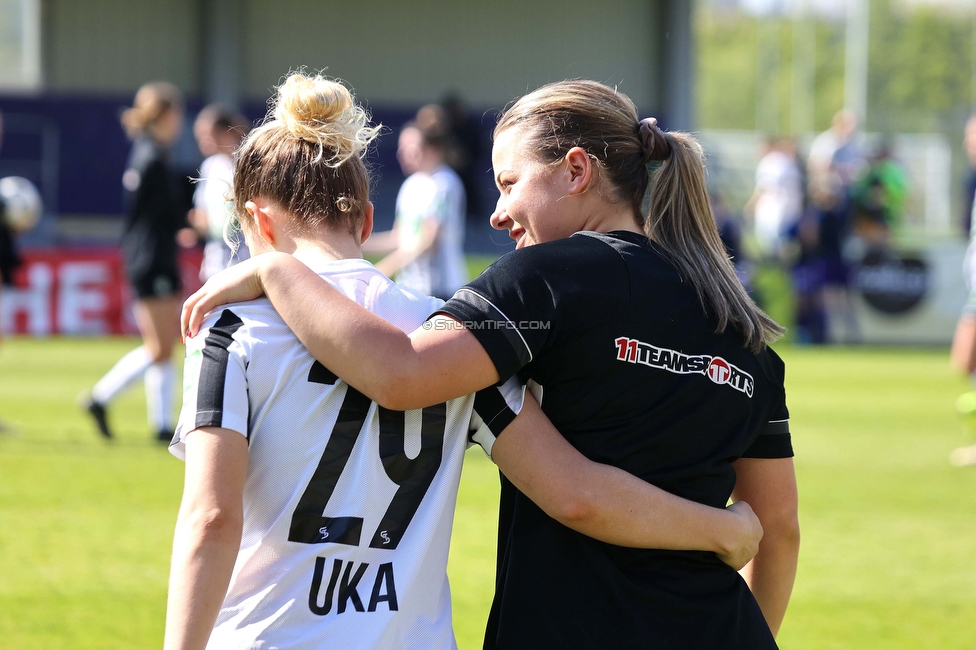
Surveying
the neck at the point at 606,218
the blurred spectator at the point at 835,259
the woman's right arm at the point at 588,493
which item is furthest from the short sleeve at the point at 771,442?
the blurred spectator at the point at 835,259

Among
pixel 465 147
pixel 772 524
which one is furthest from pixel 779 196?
pixel 772 524

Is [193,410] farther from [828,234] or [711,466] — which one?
[828,234]

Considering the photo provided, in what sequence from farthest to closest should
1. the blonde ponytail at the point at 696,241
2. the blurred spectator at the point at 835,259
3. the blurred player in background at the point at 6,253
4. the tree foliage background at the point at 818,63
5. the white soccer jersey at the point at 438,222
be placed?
the tree foliage background at the point at 818,63, the blurred spectator at the point at 835,259, the white soccer jersey at the point at 438,222, the blurred player in background at the point at 6,253, the blonde ponytail at the point at 696,241

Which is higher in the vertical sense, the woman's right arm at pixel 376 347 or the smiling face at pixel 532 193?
the smiling face at pixel 532 193

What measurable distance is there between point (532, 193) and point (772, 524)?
866mm

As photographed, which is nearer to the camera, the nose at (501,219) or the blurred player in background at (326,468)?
the blurred player in background at (326,468)

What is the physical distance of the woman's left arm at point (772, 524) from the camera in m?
2.32

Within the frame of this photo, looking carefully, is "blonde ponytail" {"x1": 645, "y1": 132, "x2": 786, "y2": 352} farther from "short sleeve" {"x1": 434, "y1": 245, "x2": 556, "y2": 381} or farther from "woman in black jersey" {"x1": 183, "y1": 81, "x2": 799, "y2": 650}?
"short sleeve" {"x1": 434, "y1": 245, "x2": 556, "y2": 381}

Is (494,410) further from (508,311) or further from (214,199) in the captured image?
(214,199)

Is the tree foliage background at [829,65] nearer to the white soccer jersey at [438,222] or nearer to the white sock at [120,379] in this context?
the white soccer jersey at [438,222]

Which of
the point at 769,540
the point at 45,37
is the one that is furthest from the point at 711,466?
the point at 45,37

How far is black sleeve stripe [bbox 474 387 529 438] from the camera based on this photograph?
2.04m

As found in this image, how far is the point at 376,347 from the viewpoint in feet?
6.41

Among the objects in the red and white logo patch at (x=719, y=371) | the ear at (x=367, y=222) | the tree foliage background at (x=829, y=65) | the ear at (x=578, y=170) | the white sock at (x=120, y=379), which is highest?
the tree foliage background at (x=829, y=65)
